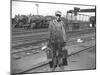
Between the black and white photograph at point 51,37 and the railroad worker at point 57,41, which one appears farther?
the railroad worker at point 57,41

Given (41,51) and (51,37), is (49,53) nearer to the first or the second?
(41,51)

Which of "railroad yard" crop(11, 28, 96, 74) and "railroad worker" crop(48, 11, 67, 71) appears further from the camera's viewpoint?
"railroad worker" crop(48, 11, 67, 71)

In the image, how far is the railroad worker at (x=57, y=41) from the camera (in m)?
2.33

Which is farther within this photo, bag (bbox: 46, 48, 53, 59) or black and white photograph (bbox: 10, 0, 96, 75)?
bag (bbox: 46, 48, 53, 59)

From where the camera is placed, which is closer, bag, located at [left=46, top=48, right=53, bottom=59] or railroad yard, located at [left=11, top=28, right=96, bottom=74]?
railroad yard, located at [left=11, top=28, right=96, bottom=74]

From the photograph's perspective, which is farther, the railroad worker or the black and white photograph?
the railroad worker

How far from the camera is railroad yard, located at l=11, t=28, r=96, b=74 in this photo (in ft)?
7.13

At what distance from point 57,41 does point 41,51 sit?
0.95 feet

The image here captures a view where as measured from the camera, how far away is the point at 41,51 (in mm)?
2279

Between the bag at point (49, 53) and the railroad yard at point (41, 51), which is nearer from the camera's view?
the railroad yard at point (41, 51)

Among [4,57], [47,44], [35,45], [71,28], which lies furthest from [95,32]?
[4,57]

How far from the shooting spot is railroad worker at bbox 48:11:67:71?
2332 millimetres

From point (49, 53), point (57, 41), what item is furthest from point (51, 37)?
point (49, 53)

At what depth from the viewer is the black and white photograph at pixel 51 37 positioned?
2.18 meters
